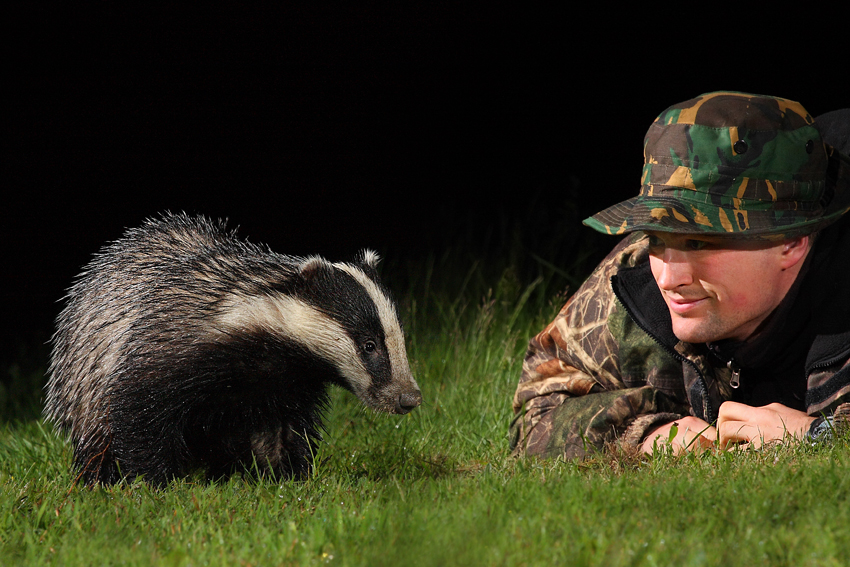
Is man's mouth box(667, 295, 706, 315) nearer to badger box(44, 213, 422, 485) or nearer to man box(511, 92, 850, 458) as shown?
man box(511, 92, 850, 458)

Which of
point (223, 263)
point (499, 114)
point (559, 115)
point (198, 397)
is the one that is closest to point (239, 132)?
point (499, 114)

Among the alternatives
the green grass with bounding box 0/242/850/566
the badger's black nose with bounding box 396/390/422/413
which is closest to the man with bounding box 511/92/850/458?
the green grass with bounding box 0/242/850/566

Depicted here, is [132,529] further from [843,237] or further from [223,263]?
[843,237]

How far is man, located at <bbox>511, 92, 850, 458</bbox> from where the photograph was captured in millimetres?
3109

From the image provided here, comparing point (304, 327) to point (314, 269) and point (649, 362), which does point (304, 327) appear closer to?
point (314, 269)

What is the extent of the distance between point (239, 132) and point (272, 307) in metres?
4.65

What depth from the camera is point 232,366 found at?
3809 mm

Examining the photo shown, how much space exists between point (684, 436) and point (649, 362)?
41cm

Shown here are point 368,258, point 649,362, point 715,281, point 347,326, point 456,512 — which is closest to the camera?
point 456,512

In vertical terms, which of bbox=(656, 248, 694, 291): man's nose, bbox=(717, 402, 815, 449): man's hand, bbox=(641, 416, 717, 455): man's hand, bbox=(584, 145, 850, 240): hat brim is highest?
bbox=(584, 145, 850, 240): hat brim

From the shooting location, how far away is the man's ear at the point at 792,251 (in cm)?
324

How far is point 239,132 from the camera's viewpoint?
8.19 metres

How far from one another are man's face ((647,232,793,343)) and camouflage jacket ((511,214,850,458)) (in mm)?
136

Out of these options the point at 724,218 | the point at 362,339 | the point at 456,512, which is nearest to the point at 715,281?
the point at 724,218
